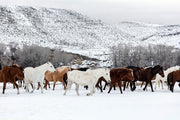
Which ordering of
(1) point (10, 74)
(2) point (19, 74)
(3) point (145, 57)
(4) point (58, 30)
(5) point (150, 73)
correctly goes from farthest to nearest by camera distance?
(4) point (58, 30) < (3) point (145, 57) < (5) point (150, 73) < (2) point (19, 74) < (1) point (10, 74)

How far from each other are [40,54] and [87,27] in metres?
95.7

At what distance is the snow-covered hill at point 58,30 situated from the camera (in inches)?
4645

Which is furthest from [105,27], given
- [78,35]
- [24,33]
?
[24,33]

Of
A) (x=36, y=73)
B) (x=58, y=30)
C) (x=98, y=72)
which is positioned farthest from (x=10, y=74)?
(x=58, y=30)

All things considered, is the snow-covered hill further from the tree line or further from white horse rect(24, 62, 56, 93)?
white horse rect(24, 62, 56, 93)

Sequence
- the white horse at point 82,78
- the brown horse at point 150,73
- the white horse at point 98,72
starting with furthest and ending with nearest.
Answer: the brown horse at point 150,73 < the white horse at point 98,72 < the white horse at point 82,78

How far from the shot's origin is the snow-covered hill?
118 m

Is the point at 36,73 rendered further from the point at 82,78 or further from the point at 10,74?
the point at 82,78

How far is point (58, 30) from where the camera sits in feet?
467

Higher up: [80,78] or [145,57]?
[145,57]

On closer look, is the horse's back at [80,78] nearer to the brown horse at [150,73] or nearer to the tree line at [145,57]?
the brown horse at [150,73]

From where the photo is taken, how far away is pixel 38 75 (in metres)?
13.3

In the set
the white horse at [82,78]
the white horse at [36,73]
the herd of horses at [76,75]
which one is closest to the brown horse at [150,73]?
the herd of horses at [76,75]

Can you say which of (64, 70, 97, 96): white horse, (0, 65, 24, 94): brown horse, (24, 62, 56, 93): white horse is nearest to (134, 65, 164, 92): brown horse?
(64, 70, 97, 96): white horse
